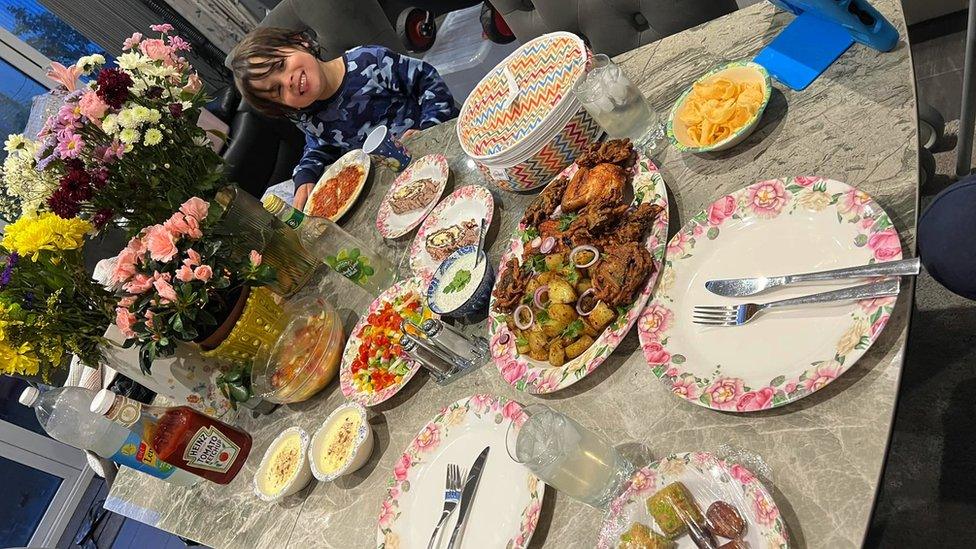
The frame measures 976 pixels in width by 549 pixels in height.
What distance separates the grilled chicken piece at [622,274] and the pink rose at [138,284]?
980mm

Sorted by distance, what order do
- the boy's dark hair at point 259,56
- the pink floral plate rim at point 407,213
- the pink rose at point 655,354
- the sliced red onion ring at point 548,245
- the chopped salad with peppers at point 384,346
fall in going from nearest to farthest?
1. the pink rose at point 655,354
2. the sliced red onion ring at point 548,245
3. the chopped salad with peppers at point 384,346
4. the pink floral plate rim at point 407,213
5. the boy's dark hair at point 259,56

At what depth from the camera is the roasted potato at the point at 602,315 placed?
43.3 inches

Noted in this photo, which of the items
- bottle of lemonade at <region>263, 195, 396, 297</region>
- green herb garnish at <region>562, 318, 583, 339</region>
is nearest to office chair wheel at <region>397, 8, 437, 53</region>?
bottle of lemonade at <region>263, 195, 396, 297</region>

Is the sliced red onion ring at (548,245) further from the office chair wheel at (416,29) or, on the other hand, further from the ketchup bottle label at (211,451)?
the office chair wheel at (416,29)

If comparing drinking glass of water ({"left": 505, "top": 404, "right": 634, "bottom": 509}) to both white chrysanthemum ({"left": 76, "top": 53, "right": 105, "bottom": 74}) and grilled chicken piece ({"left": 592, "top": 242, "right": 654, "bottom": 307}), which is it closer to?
grilled chicken piece ({"left": 592, "top": 242, "right": 654, "bottom": 307})

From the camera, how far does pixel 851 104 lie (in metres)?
1.09

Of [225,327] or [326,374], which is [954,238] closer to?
[326,374]

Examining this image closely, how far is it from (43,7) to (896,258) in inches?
242

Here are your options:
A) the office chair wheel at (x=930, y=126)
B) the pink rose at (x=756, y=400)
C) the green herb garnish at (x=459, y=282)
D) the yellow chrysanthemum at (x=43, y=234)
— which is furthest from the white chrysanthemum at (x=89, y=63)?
the office chair wheel at (x=930, y=126)

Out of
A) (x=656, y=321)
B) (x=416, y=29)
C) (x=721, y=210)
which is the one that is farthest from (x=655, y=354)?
(x=416, y=29)

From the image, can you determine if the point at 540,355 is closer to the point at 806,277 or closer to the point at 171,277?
the point at 806,277

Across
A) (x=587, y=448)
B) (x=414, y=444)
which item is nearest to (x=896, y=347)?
(x=587, y=448)

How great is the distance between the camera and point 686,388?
0.96 metres

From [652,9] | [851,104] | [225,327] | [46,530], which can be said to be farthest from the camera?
[46,530]
